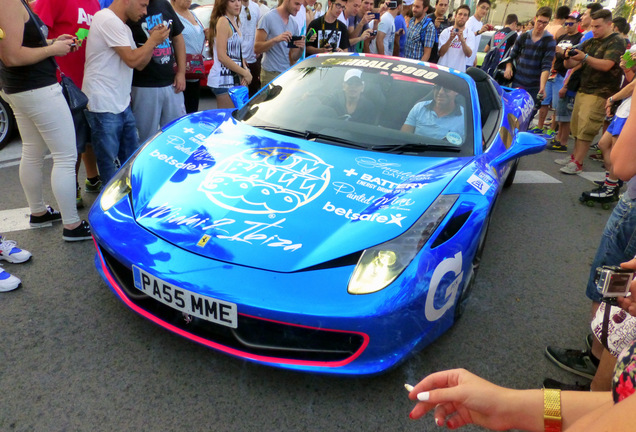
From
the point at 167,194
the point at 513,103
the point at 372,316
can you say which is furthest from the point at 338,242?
the point at 513,103

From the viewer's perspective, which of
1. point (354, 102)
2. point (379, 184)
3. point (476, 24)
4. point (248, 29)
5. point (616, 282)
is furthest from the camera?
point (476, 24)

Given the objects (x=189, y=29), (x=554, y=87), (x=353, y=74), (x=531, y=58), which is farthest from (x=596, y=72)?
(x=189, y=29)

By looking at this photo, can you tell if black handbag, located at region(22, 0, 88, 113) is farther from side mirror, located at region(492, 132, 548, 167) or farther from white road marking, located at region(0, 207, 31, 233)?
side mirror, located at region(492, 132, 548, 167)

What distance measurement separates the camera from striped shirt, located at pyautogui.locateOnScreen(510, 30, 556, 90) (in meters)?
5.87

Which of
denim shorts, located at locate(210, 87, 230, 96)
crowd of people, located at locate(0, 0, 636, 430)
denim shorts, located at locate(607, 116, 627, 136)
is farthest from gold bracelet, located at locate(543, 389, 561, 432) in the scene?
denim shorts, located at locate(210, 87, 230, 96)

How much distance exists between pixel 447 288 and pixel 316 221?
0.63m

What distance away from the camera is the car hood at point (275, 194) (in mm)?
1864

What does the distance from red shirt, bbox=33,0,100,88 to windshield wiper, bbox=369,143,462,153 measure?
2057 millimetres

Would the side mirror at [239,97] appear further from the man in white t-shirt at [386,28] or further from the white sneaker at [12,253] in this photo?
the man in white t-shirt at [386,28]

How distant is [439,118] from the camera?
2.79 metres

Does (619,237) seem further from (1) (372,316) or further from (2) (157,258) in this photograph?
(2) (157,258)

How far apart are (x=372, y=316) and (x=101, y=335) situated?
1.31 m

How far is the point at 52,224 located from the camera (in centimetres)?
317
